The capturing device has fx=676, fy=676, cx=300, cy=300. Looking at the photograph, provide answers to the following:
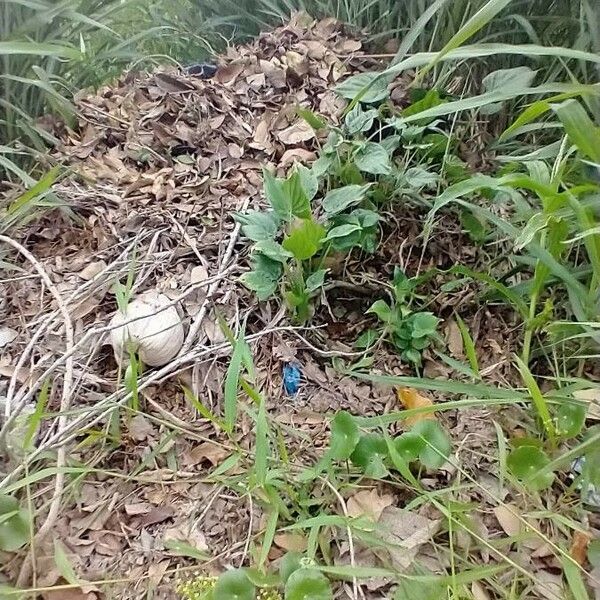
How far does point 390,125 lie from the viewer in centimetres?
110

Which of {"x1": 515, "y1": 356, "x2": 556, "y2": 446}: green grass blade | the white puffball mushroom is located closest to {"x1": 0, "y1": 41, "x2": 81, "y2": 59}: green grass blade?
the white puffball mushroom

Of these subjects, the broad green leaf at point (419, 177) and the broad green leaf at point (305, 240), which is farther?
the broad green leaf at point (419, 177)

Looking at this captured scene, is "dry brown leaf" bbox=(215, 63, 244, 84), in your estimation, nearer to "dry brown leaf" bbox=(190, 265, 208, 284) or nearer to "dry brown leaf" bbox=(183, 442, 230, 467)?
→ "dry brown leaf" bbox=(190, 265, 208, 284)

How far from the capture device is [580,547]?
0.80 m

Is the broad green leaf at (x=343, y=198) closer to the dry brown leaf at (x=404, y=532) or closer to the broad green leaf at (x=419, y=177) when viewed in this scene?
the broad green leaf at (x=419, y=177)

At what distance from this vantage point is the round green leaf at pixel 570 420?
2.74 ft

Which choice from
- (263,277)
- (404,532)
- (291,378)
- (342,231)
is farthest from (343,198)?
(404,532)

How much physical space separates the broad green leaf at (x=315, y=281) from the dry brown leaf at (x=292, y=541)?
0.34 metres

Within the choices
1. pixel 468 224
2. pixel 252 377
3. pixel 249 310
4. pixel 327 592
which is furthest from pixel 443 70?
pixel 327 592

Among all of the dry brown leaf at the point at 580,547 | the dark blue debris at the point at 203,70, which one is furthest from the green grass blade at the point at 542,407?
the dark blue debris at the point at 203,70

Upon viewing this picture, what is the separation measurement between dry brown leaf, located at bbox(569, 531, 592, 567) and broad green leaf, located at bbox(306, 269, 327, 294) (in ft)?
1.52

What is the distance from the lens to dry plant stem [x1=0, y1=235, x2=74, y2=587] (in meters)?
0.77

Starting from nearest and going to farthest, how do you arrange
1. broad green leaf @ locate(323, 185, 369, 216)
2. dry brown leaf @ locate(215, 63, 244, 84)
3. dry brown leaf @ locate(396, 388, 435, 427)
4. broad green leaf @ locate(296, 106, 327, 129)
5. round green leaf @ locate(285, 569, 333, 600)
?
round green leaf @ locate(285, 569, 333, 600), dry brown leaf @ locate(396, 388, 435, 427), broad green leaf @ locate(323, 185, 369, 216), broad green leaf @ locate(296, 106, 327, 129), dry brown leaf @ locate(215, 63, 244, 84)

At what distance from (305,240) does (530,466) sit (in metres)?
0.42
